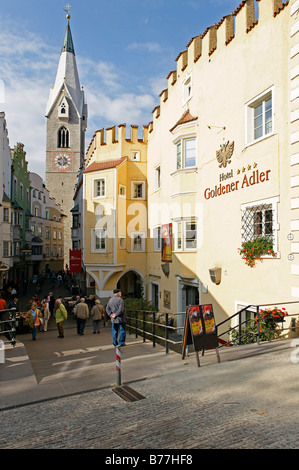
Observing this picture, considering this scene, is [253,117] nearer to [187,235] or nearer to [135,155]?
[187,235]

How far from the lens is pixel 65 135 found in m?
68.6

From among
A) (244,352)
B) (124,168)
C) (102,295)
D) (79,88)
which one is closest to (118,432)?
(244,352)

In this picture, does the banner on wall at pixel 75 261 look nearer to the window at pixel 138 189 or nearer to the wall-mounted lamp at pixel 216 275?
the window at pixel 138 189

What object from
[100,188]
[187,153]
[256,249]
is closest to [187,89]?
[187,153]

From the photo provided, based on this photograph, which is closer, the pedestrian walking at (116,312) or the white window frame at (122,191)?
the pedestrian walking at (116,312)

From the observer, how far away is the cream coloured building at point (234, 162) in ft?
32.6

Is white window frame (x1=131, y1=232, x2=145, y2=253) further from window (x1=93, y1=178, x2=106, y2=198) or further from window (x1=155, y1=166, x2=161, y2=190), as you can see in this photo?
window (x1=155, y1=166, x2=161, y2=190)

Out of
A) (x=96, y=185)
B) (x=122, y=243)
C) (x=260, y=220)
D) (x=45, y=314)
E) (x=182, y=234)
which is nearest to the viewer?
(x=260, y=220)

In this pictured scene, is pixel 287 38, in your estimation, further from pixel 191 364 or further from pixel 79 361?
pixel 79 361

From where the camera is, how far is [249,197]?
1159 centimetres

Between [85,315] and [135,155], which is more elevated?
[135,155]

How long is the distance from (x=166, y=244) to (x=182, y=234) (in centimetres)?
242

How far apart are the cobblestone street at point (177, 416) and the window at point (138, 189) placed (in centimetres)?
1796

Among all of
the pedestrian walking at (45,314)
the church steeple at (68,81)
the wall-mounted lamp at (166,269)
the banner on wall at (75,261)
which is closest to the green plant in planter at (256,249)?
the wall-mounted lamp at (166,269)
